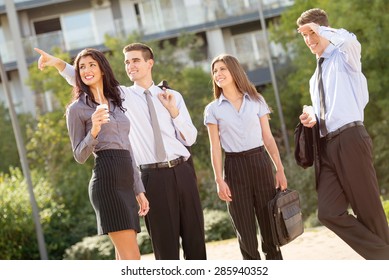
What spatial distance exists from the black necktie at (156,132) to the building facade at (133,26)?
85.5 feet

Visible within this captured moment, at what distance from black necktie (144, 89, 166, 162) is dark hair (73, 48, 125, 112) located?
1.59ft

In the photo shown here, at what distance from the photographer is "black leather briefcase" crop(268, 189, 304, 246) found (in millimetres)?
6777

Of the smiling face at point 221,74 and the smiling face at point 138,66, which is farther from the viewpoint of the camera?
the smiling face at point 221,74

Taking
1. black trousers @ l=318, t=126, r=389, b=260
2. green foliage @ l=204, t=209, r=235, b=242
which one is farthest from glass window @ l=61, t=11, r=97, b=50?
black trousers @ l=318, t=126, r=389, b=260

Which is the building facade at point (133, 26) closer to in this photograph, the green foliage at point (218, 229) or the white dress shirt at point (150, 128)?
the green foliage at point (218, 229)

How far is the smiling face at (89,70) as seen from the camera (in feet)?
20.1

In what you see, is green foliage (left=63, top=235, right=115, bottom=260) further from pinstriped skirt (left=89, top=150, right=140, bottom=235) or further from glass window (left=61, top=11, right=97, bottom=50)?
glass window (left=61, top=11, right=97, bottom=50)

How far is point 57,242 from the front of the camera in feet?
66.2

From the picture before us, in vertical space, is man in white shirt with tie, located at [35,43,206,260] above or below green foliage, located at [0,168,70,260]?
above

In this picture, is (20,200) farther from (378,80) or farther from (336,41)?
(336,41)

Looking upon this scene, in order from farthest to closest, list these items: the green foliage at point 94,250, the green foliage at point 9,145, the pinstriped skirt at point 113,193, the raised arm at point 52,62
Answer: the green foliage at point 9,145
the green foliage at point 94,250
the raised arm at point 52,62
the pinstriped skirt at point 113,193

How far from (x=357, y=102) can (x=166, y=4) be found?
28.0 meters

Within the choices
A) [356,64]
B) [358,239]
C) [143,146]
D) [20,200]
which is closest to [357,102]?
[356,64]

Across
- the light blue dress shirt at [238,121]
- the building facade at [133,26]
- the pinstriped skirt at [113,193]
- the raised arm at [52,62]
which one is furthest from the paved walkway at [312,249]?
the building facade at [133,26]
